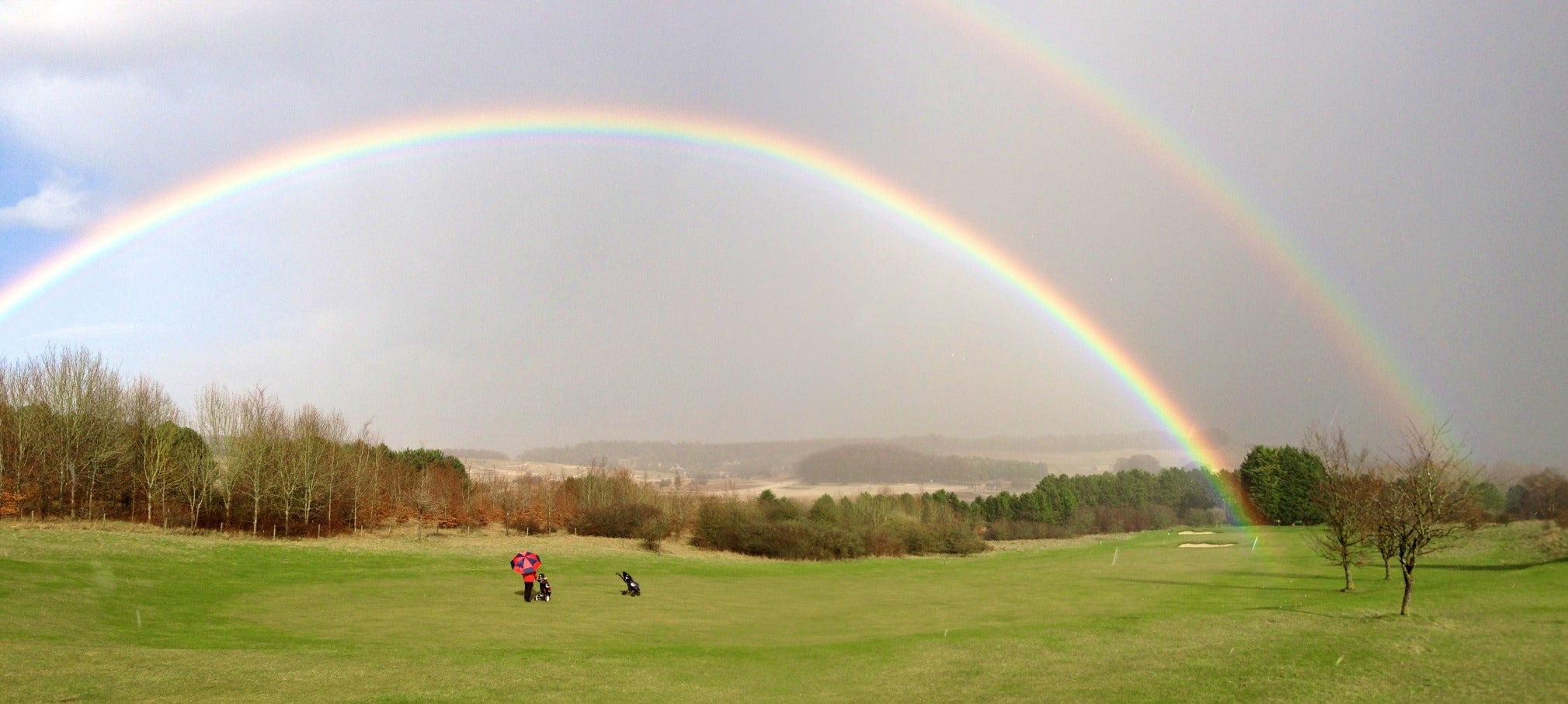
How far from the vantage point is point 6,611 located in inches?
928

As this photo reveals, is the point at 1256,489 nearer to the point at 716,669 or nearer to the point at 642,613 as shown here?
the point at 642,613

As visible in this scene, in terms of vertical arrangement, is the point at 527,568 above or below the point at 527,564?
below

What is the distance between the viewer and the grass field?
18578mm

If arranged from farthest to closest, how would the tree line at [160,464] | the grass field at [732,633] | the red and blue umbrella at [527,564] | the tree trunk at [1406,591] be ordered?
the tree line at [160,464] → the red and blue umbrella at [527,564] → the tree trunk at [1406,591] → the grass field at [732,633]

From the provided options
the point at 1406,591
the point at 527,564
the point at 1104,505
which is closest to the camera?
the point at 1406,591

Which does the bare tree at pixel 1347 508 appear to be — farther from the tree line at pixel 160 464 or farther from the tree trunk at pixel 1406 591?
the tree line at pixel 160 464

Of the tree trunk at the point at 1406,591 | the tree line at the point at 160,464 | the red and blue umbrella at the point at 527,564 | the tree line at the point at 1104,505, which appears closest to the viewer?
the tree trunk at the point at 1406,591

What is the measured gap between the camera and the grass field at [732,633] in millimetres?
18578

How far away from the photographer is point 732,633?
99.2ft

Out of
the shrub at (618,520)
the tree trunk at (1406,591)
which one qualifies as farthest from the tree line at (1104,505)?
the tree trunk at (1406,591)

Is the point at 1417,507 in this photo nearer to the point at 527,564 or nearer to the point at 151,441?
the point at 527,564

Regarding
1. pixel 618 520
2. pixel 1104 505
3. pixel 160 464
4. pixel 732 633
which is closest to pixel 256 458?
pixel 160 464

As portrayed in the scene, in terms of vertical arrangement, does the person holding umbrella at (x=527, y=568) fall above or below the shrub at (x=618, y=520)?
above

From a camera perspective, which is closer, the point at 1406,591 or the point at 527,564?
the point at 1406,591
